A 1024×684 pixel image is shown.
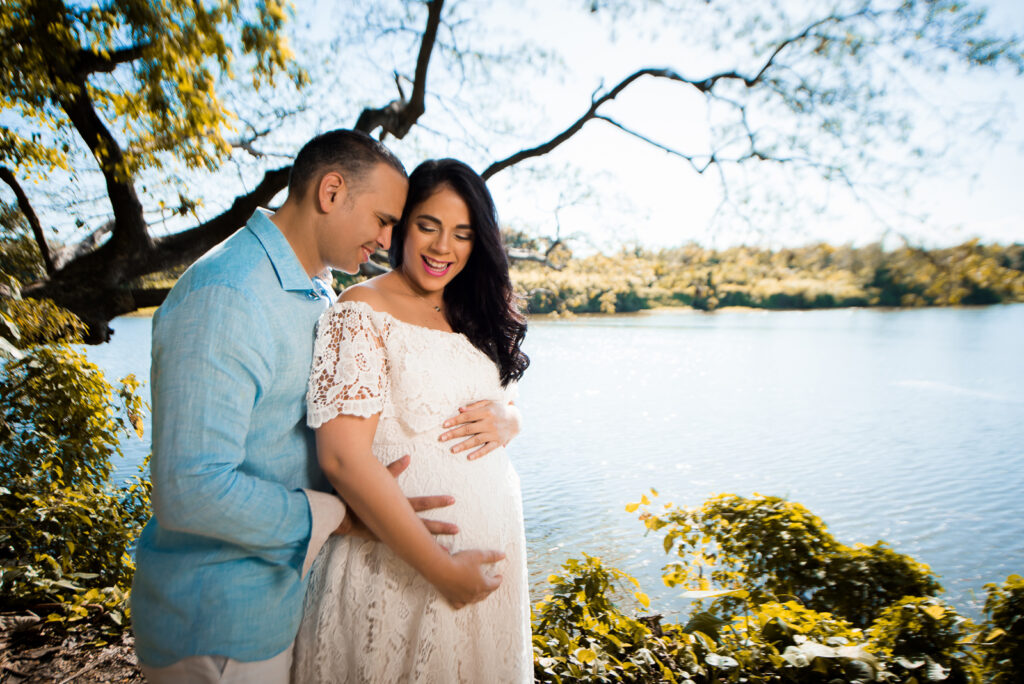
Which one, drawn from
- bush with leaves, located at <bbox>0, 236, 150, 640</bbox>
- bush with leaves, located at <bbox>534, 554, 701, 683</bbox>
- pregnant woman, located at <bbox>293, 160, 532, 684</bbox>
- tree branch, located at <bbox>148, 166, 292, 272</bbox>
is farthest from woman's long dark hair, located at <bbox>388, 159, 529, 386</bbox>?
tree branch, located at <bbox>148, 166, 292, 272</bbox>

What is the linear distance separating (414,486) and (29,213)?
4.29 m

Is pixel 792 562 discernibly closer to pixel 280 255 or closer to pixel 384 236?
pixel 384 236

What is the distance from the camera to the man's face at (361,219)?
140cm

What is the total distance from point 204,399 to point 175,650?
536mm

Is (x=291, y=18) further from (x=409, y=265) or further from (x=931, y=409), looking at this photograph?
(x=931, y=409)

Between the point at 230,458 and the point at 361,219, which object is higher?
the point at 361,219

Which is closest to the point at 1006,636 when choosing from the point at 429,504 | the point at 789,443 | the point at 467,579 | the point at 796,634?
the point at 796,634

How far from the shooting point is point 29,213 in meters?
3.99

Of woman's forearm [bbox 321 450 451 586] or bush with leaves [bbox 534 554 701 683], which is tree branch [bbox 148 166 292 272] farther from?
woman's forearm [bbox 321 450 451 586]

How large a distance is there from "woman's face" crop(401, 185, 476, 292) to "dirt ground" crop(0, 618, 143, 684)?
7.63 ft

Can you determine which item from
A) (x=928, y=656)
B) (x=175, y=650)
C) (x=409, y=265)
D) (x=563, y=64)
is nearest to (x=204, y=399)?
(x=175, y=650)

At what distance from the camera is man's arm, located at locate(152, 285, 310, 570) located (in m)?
0.99

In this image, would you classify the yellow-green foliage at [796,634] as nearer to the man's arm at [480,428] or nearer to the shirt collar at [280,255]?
the man's arm at [480,428]

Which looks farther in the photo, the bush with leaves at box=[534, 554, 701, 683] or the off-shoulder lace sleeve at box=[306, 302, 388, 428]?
the bush with leaves at box=[534, 554, 701, 683]
